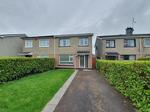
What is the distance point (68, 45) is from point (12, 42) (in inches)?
417

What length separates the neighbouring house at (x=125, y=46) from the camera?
3059 cm

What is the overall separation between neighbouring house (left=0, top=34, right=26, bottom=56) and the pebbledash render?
155 centimetres

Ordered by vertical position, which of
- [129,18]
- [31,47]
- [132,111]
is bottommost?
[132,111]

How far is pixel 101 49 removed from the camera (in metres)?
33.3

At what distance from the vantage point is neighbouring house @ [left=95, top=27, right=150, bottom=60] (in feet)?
100

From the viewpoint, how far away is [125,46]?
31.4 metres

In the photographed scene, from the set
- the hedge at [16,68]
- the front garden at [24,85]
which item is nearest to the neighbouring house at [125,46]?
the front garden at [24,85]

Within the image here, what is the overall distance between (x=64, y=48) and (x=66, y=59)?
201cm

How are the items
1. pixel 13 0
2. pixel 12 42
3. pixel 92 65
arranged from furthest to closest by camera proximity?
pixel 12 42 < pixel 92 65 < pixel 13 0

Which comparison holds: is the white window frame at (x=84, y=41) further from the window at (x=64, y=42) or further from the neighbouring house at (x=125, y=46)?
the neighbouring house at (x=125, y=46)

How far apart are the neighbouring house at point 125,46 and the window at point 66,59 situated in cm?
595

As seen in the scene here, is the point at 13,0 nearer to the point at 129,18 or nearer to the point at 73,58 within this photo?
the point at 73,58

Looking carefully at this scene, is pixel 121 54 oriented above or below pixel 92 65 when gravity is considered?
above

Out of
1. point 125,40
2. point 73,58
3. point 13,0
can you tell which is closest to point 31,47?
point 73,58
